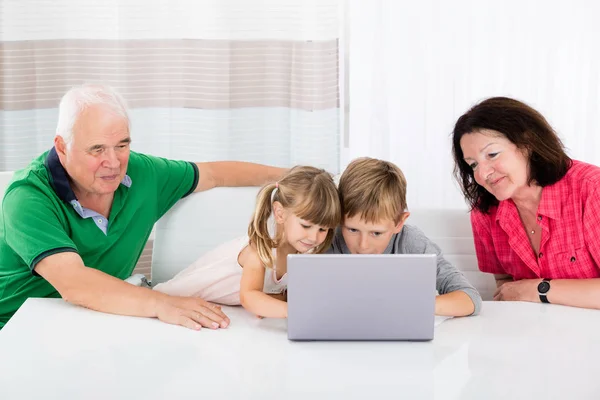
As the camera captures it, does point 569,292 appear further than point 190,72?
No

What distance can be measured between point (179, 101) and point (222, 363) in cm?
205

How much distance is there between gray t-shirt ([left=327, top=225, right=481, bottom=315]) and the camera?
1.84 meters

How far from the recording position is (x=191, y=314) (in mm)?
1667

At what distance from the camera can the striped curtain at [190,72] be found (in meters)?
3.25

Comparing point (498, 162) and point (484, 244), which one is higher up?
point (498, 162)

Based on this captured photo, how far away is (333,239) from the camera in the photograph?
1.97 meters

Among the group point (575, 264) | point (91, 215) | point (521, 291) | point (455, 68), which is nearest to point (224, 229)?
point (91, 215)

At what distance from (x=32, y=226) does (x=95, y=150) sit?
275mm

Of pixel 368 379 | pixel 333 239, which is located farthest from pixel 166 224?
pixel 368 379

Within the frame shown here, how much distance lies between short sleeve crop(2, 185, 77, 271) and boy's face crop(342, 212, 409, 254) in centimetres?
68

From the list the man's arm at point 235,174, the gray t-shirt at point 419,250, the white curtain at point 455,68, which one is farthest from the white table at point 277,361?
the white curtain at point 455,68

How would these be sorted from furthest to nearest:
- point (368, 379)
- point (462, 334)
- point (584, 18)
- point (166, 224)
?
point (584, 18)
point (166, 224)
point (462, 334)
point (368, 379)

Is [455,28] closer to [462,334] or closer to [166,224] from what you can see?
[166,224]

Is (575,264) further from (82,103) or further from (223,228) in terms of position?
(82,103)
